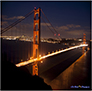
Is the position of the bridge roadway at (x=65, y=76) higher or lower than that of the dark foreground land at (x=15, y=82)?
lower

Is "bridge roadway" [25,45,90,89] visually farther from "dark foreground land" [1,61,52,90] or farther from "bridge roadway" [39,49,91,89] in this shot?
"dark foreground land" [1,61,52,90]

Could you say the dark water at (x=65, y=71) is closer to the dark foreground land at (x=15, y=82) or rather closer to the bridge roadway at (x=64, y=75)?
the bridge roadway at (x=64, y=75)

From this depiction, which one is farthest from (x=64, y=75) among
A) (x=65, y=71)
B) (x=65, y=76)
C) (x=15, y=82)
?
(x=15, y=82)

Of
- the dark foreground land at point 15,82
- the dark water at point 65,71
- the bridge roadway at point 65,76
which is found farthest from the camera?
the dark water at point 65,71

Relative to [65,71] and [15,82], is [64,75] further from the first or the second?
[15,82]

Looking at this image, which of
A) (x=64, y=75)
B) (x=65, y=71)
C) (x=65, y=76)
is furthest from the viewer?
(x=65, y=71)

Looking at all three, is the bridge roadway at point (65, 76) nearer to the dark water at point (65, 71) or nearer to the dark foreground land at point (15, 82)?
the dark water at point (65, 71)

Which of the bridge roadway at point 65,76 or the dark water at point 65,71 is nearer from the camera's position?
the bridge roadway at point 65,76

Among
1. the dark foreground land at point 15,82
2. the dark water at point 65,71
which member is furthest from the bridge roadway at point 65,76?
the dark foreground land at point 15,82

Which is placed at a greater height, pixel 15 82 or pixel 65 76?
pixel 15 82

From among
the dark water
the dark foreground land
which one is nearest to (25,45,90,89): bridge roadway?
the dark water

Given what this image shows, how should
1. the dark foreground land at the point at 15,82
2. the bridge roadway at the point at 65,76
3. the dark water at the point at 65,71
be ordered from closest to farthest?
the dark foreground land at the point at 15,82 → the bridge roadway at the point at 65,76 → the dark water at the point at 65,71

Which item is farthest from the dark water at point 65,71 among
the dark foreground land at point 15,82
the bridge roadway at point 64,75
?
the dark foreground land at point 15,82

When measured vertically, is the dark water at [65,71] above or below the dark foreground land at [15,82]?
below
